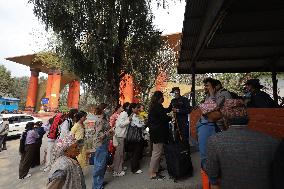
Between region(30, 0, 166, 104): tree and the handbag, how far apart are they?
404 centimetres

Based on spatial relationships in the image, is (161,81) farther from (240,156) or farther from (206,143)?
(240,156)

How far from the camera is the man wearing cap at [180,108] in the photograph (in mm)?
7992

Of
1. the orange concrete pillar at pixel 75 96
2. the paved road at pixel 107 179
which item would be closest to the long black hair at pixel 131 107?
the paved road at pixel 107 179

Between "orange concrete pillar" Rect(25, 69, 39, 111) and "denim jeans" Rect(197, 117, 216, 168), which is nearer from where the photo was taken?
"denim jeans" Rect(197, 117, 216, 168)

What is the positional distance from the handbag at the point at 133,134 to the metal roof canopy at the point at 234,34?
2.41 m

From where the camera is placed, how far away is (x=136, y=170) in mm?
8414

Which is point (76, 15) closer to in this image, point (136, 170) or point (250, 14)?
point (136, 170)

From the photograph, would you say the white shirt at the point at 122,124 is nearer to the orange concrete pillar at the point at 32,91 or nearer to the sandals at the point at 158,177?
the sandals at the point at 158,177

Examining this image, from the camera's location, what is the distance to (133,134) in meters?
8.33

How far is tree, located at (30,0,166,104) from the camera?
38.2ft

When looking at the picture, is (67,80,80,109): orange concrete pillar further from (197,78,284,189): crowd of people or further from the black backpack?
(197,78,284,189): crowd of people

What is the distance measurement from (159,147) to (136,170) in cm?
162

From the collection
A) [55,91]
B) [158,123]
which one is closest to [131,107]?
[158,123]

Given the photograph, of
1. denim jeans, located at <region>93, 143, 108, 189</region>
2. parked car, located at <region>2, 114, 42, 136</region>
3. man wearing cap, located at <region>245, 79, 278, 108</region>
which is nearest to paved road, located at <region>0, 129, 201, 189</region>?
denim jeans, located at <region>93, 143, 108, 189</region>
